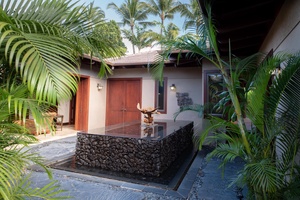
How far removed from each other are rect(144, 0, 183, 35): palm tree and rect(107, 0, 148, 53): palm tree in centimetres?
76

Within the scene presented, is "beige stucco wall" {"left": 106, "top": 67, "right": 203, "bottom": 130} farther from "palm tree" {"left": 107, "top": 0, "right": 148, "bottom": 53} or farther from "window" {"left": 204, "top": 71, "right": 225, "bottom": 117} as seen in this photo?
"palm tree" {"left": 107, "top": 0, "right": 148, "bottom": 53}

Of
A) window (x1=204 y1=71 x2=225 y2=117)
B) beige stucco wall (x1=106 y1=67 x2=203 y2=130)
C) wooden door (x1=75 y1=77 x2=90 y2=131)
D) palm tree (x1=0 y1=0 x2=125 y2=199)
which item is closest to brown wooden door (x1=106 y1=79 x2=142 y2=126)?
beige stucco wall (x1=106 y1=67 x2=203 y2=130)

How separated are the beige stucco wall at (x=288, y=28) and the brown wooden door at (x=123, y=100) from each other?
6.33 m

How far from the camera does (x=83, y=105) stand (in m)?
8.67

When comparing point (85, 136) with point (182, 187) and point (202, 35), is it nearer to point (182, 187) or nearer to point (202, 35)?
point (182, 187)

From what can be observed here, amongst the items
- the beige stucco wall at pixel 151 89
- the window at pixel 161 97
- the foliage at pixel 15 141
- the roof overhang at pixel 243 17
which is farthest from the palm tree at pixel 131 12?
the foliage at pixel 15 141

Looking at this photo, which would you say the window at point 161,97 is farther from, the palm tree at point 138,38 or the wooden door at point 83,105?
the palm tree at point 138,38

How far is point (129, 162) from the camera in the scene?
158 inches

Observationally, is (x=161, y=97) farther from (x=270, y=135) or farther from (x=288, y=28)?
(x=270, y=135)

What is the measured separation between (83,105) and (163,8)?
1419 centimetres

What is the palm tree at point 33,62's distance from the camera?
126cm

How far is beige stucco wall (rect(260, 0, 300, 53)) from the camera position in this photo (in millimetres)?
2389

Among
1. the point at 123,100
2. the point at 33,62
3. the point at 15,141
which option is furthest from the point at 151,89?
the point at 33,62

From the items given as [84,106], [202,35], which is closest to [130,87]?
[84,106]
